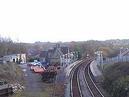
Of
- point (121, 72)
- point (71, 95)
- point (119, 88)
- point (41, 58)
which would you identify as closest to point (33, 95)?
point (71, 95)

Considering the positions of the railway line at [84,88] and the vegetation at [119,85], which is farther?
the railway line at [84,88]

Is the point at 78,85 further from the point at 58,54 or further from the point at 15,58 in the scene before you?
the point at 58,54

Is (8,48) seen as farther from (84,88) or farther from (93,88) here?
(93,88)

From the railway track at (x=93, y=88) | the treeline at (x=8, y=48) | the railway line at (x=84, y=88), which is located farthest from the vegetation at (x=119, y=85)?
the treeline at (x=8, y=48)

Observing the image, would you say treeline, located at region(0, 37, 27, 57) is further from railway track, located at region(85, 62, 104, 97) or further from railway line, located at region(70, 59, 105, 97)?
railway line, located at region(70, 59, 105, 97)

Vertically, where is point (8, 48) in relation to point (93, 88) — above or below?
above

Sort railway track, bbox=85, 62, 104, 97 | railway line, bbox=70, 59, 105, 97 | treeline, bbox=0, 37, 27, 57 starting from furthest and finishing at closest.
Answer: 1. treeline, bbox=0, 37, 27, 57
2. railway line, bbox=70, 59, 105, 97
3. railway track, bbox=85, 62, 104, 97

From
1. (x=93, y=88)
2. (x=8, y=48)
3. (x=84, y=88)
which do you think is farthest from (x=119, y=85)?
(x=8, y=48)

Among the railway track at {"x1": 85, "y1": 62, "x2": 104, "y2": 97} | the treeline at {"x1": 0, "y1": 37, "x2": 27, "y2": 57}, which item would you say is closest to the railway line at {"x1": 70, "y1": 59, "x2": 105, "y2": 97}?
the railway track at {"x1": 85, "y1": 62, "x2": 104, "y2": 97}

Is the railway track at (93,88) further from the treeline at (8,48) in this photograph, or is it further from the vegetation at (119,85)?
the treeline at (8,48)

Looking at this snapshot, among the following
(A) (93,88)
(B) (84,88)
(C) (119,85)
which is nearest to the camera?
(C) (119,85)

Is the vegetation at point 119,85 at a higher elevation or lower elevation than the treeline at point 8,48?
lower
